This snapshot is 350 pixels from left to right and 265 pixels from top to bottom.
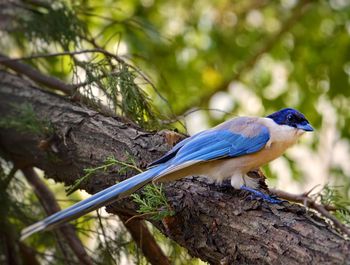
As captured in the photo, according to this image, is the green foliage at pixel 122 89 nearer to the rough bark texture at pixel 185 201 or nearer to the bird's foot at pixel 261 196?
the rough bark texture at pixel 185 201

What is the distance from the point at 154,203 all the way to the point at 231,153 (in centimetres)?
39

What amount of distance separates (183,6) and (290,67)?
1.10 m

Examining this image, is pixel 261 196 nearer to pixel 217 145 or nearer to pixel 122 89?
pixel 217 145

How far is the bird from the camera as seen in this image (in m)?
2.68

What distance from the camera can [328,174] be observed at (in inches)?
206

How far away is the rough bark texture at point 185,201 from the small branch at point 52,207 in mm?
184

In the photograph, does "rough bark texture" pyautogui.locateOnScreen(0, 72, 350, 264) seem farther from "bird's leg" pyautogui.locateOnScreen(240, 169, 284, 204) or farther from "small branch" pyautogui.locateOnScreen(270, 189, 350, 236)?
"small branch" pyautogui.locateOnScreen(270, 189, 350, 236)

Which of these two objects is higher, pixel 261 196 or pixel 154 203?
pixel 154 203

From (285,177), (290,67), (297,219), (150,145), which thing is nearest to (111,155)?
(150,145)

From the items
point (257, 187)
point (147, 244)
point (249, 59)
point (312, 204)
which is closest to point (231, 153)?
point (257, 187)

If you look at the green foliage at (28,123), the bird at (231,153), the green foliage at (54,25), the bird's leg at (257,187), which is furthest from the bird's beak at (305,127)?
the green foliage at (54,25)

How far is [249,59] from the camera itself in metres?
5.83

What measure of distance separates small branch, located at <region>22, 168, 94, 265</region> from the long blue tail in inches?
37.5

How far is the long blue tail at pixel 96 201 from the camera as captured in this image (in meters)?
2.33
